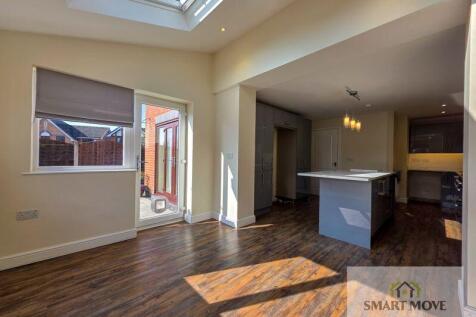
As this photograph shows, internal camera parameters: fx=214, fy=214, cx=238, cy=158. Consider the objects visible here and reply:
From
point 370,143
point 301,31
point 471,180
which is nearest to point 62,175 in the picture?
point 301,31

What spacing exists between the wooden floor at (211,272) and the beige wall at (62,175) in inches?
14.1

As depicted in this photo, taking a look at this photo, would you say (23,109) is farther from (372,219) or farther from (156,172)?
(372,219)

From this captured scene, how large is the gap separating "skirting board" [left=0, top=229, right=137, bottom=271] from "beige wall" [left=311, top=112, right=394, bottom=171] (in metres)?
5.74

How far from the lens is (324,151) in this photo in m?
6.70

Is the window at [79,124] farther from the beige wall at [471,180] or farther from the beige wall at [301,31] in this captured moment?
the beige wall at [471,180]

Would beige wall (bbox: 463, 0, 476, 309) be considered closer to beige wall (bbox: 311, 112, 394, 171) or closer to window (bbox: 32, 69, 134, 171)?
window (bbox: 32, 69, 134, 171)

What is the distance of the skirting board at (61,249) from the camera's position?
224cm

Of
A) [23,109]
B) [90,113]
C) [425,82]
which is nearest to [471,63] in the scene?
[425,82]

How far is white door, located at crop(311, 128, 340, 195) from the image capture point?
6469 mm

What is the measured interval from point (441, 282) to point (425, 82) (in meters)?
3.10

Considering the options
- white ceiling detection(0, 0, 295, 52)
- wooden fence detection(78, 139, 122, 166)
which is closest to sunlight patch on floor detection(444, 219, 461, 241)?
white ceiling detection(0, 0, 295, 52)

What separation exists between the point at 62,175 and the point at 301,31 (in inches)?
129

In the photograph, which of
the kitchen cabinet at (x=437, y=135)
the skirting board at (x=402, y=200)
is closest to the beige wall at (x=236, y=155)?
the skirting board at (x=402, y=200)

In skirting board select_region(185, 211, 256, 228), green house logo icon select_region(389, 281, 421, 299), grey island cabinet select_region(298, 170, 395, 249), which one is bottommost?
green house logo icon select_region(389, 281, 421, 299)
